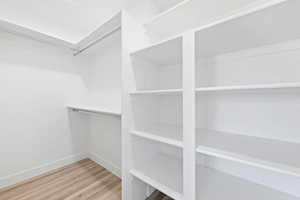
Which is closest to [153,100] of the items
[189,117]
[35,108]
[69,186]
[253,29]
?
[189,117]

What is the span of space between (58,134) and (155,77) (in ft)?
5.87

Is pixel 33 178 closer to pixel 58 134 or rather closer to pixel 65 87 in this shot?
pixel 58 134

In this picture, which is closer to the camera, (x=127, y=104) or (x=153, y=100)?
(x=127, y=104)

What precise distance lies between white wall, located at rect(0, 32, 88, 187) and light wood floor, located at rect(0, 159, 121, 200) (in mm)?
157

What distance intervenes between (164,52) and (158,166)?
108cm

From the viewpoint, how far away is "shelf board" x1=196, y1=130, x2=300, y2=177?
2.00ft

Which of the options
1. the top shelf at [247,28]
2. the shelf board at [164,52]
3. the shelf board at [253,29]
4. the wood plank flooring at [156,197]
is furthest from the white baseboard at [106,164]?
the shelf board at [253,29]

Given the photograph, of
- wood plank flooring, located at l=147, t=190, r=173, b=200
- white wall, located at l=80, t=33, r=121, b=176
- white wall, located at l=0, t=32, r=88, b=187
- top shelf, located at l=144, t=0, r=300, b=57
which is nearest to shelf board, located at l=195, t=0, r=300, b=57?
top shelf, located at l=144, t=0, r=300, b=57

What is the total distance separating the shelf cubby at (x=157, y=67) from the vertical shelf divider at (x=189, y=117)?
15 centimetres

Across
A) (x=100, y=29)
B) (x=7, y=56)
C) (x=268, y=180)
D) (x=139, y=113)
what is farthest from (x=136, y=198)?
(x=7, y=56)

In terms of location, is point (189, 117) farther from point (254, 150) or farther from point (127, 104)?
point (127, 104)

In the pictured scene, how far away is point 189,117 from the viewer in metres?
0.82

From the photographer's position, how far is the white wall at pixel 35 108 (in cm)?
155

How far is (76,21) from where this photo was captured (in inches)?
75.4
